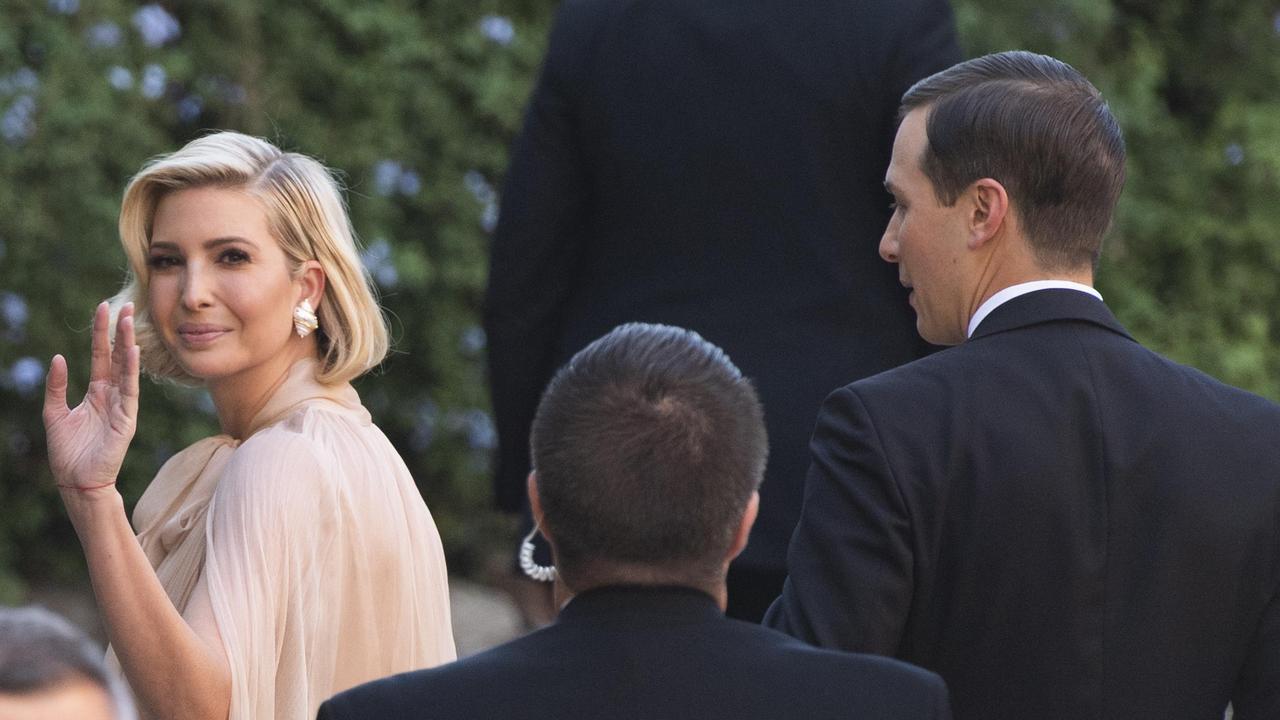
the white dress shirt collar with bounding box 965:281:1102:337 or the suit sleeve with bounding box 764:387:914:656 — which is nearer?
the suit sleeve with bounding box 764:387:914:656

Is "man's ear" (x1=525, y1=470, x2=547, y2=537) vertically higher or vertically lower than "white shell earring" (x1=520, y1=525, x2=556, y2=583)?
higher

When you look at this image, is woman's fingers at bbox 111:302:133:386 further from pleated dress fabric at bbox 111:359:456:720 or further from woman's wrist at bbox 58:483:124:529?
pleated dress fabric at bbox 111:359:456:720

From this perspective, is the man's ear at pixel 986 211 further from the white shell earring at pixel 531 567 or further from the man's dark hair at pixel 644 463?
the white shell earring at pixel 531 567

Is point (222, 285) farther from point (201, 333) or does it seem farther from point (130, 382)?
point (130, 382)

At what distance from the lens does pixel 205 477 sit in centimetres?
294

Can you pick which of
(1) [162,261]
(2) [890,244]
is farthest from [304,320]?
(2) [890,244]

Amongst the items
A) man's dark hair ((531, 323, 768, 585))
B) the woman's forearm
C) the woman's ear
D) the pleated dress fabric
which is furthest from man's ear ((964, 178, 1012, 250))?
the woman's forearm

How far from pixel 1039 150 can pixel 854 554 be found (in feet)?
1.87

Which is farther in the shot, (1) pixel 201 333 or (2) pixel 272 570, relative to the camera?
(1) pixel 201 333

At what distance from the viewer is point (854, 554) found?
7.72ft

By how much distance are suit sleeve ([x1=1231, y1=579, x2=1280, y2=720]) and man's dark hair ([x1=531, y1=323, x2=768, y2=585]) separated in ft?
2.82

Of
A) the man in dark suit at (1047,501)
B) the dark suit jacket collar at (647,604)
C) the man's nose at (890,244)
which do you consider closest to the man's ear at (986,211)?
the man in dark suit at (1047,501)

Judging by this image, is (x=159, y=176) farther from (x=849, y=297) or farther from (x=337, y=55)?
(x=337, y=55)

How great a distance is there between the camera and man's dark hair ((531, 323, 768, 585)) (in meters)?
1.87
